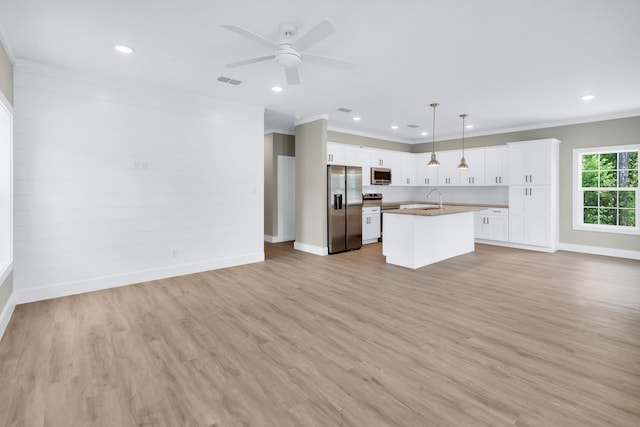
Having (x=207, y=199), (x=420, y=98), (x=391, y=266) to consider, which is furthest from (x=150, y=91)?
(x=391, y=266)

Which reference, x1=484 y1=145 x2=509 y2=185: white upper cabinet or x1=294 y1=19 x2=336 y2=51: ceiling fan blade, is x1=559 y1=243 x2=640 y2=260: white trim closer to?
x1=484 y1=145 x2=509 y2=185: white upper cabinet

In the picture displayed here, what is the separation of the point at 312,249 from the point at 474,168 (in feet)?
15.0

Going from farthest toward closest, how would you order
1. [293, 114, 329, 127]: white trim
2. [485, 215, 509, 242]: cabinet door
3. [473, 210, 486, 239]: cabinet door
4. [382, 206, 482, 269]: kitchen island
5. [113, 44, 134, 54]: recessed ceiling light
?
[473, 210, 486, 239]: cabinet door, [485, 215, 509, 242]: cabinet door, [293, 114, 329, 127]: white trim, [382, 206, 482, 269]: kitchen island, [113, 44, 134, 54]: recessed ceiling light

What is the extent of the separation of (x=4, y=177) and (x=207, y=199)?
7.71 feet

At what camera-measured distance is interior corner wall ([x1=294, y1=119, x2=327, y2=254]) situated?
638 cm

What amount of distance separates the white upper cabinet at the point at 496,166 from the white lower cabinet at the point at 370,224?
275 centimetres

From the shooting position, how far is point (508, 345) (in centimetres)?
273

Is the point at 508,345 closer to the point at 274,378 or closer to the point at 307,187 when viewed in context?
the point at 274,378

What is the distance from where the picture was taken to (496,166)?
7605mm

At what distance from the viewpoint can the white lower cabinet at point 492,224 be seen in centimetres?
733

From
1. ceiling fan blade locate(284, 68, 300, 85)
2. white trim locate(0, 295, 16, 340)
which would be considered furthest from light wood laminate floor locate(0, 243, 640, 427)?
ceiling fan blade locate(284, 68, 300, 85)

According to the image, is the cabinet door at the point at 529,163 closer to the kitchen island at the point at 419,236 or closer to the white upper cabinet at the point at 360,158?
the kitchen island at the point at 419,236

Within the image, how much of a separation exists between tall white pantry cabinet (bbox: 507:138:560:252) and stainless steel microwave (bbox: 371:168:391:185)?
2.74 meters

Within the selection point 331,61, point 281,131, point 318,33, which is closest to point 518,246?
point 281,131
